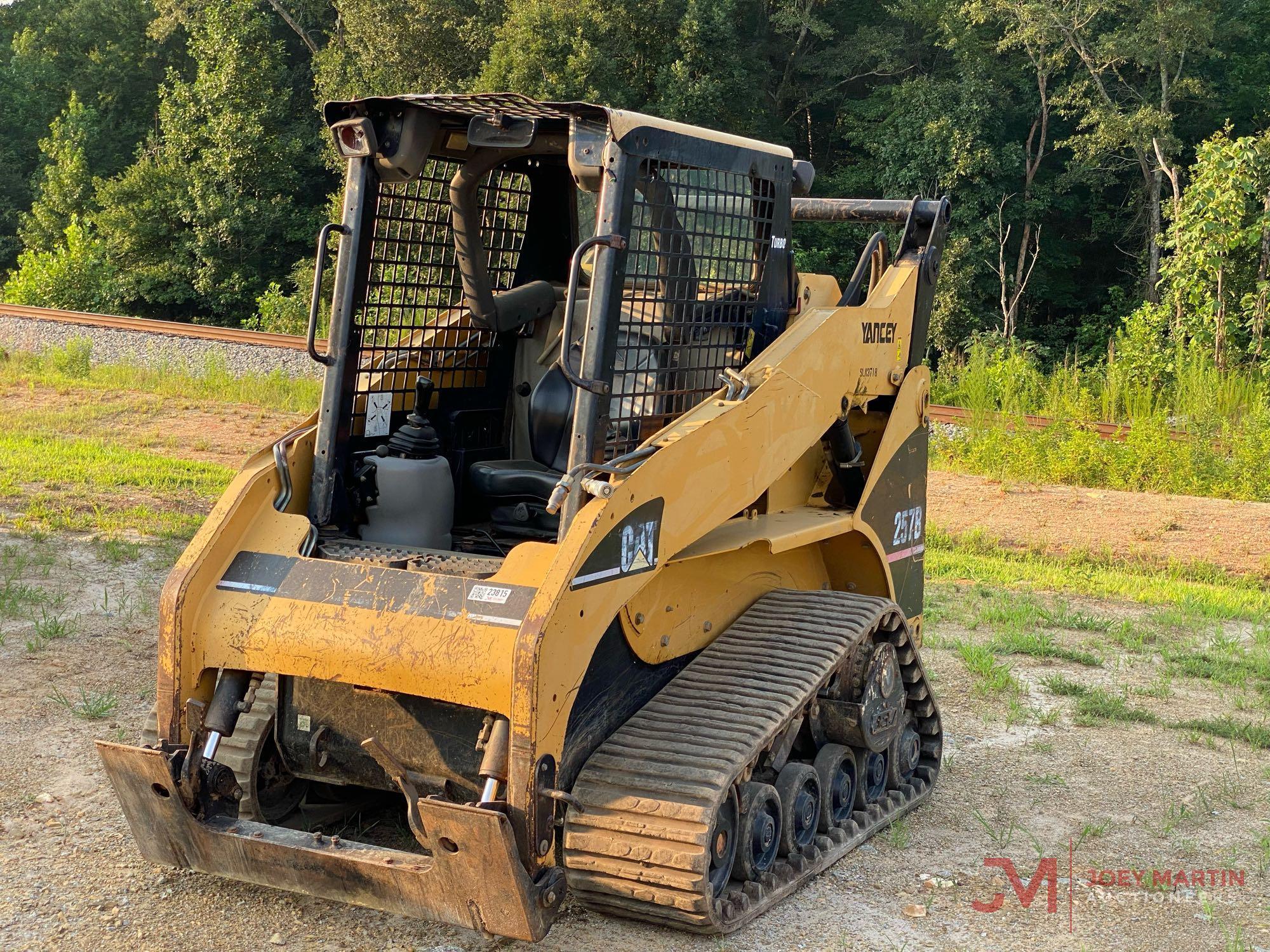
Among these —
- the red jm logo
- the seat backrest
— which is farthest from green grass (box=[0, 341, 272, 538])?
the red jm logo

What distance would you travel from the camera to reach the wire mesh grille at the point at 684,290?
4805 mm

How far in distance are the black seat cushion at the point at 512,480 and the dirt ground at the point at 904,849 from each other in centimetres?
146

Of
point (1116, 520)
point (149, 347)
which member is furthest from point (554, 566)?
point (149, 347)

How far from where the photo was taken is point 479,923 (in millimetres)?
3988

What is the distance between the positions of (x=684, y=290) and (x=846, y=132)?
25.8 m

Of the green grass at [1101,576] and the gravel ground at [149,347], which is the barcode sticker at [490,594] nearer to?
the green grass at [1101,576]

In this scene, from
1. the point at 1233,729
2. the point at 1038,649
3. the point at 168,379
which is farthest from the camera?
the point at 168,379

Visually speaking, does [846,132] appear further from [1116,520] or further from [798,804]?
[798,804]

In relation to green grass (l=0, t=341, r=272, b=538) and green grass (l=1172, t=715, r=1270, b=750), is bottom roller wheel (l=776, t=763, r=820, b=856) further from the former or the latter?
green grass (l=0, t=341, r=272, b=538)

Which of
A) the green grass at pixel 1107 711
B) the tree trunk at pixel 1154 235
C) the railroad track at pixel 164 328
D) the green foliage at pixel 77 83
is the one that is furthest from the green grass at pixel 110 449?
the green foliage at pixel 77 83

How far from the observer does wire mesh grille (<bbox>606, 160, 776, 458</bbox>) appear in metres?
4.80

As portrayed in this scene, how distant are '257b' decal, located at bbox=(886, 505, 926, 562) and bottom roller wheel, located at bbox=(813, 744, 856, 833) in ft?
3.83

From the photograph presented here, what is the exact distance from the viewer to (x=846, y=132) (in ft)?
97.6

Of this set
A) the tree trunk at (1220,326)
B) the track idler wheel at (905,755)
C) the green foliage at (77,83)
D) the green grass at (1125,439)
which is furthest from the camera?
the green foliage at (77,83)
